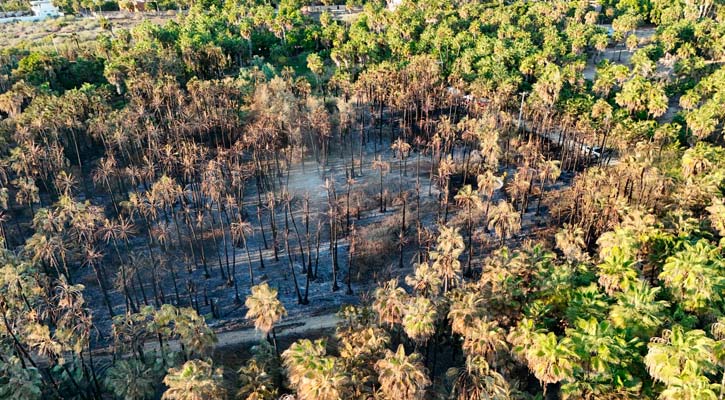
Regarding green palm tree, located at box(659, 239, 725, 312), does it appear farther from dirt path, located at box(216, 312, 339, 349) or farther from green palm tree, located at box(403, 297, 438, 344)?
dirt path, located at box(216, 312, 339, 349)

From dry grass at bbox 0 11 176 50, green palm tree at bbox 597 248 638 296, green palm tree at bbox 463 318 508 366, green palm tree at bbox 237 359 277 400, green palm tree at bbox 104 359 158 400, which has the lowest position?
green palm tree at bbox 104 359 158 400

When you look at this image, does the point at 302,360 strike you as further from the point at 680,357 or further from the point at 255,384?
the point at 680,357

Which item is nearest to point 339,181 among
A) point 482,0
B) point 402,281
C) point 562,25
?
point 402,281

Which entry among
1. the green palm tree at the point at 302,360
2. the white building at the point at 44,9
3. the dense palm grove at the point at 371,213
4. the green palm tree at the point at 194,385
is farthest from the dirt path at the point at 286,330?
the white building at the point at 44,9

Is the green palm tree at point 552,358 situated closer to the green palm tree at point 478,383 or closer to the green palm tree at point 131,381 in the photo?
the green palm tree at point 478,383

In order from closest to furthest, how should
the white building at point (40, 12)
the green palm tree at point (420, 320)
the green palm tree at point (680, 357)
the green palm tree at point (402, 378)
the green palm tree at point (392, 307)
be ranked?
the green palm tree at point (680, 357) → the green palm tree at point (402, 378) → the green palm tree at point (420, 320) → the green palm tree at point (392, 307) → the white building at point (40, 12)

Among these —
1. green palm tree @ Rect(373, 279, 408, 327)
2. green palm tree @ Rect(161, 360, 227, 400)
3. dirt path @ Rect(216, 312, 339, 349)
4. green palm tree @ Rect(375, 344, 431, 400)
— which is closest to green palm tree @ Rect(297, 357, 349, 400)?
green palm tree @ Rect(375, 344, 431, 400)
